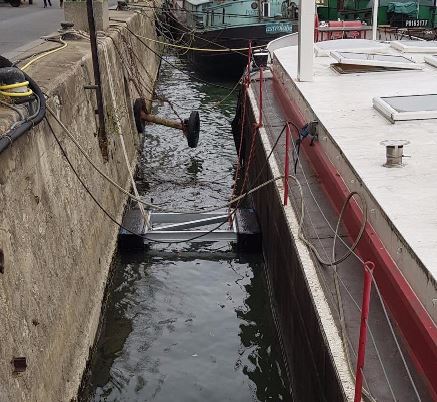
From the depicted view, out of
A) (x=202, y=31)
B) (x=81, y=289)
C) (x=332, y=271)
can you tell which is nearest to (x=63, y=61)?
(x=81, y=289)

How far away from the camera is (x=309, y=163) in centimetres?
739

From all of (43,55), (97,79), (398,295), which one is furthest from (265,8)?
(398,295)

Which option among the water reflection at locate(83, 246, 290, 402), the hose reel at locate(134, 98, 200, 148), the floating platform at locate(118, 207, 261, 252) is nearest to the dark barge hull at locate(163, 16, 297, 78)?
the hose reel at locate(134, 98, 200, 148)

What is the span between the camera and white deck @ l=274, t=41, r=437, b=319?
430 cm

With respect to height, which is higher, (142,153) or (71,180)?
(71,180)

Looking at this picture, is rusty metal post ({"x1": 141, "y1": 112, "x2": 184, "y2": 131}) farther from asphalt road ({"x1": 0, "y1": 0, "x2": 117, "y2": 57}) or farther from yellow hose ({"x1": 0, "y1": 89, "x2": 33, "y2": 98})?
yellow hose ({"x1": 0, "y1": 89, "x2": 33, "y2": 98})

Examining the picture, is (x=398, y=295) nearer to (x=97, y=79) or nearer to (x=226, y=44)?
(x=97, y=79)

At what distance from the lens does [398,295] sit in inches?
164

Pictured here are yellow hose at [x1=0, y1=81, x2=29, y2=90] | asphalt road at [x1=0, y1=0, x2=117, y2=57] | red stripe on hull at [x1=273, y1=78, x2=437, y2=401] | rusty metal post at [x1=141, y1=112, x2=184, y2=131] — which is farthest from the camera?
asphalt road at [x1=0, y1=0, x2=117, y2=57]

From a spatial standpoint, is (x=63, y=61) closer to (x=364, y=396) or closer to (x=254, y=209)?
(x=254, y=209)

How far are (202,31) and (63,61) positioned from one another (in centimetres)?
1456

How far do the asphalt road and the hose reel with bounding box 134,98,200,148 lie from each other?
2.41 metres

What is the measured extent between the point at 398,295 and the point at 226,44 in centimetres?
1843

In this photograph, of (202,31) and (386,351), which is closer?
(386,351)
